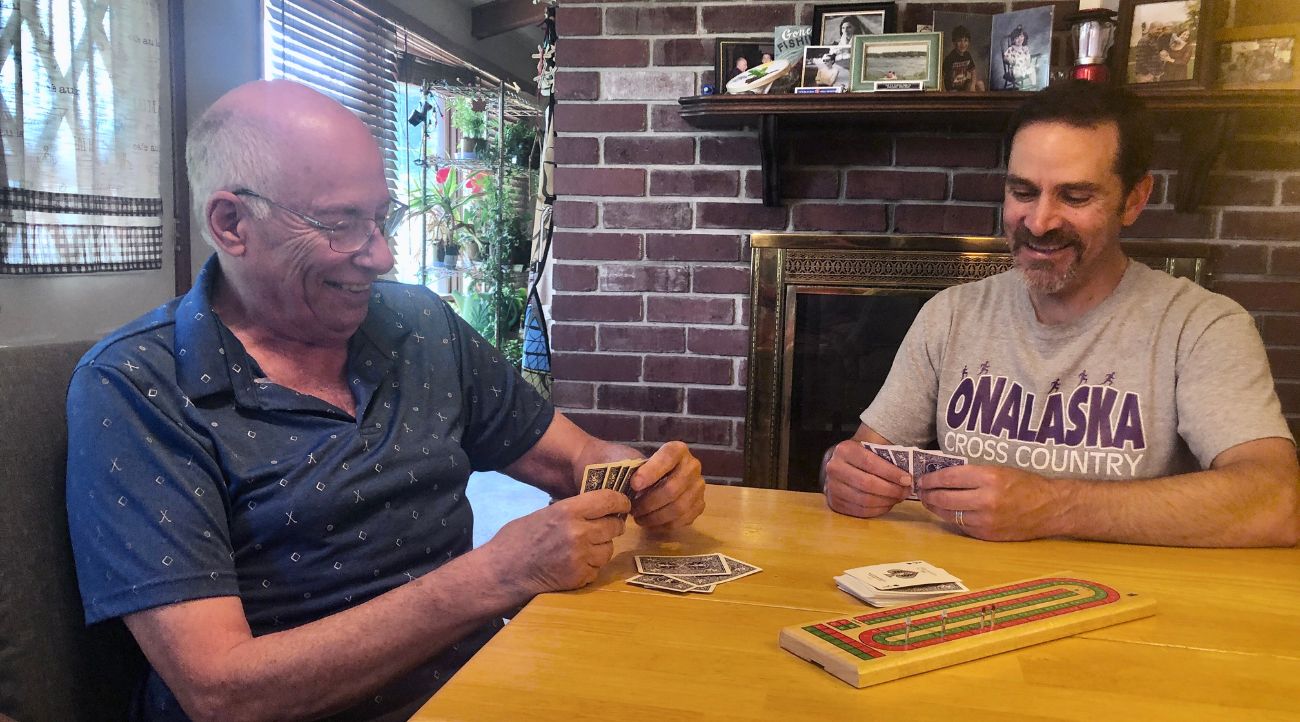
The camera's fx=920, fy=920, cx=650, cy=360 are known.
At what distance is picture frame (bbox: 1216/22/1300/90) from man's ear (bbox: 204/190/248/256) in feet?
7.47

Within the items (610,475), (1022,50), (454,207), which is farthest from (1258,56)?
(454,207)

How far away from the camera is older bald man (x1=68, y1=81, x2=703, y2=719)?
3.42ft

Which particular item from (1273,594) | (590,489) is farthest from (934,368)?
(590,489)

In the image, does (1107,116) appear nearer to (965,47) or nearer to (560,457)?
(965,47)

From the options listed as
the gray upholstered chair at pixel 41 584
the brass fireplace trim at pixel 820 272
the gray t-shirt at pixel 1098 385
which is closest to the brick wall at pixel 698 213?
the brass fireplace trim at pixel 820 272

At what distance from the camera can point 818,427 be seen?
279 centimetres

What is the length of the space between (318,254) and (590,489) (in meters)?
0.54

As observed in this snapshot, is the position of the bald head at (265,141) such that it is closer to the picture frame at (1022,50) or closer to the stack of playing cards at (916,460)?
the stack of playing cards at (916,460)

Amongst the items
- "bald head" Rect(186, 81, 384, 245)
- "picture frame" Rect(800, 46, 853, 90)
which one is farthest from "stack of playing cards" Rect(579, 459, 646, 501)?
"picture frame" Rect(800, 46, 853, 90)

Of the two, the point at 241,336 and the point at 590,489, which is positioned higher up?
the point at 241,336

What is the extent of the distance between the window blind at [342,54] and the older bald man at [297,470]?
1935 mm

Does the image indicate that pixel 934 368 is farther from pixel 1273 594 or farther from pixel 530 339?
pixel 530 339

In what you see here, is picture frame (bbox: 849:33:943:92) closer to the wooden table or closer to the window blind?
the wooden table

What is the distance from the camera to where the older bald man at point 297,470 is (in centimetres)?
104
